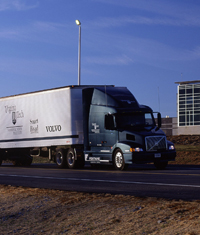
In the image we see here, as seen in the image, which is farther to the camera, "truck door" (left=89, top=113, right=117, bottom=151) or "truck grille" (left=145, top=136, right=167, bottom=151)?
"truck door" (left=89, top=113, right=117, bottom=151)

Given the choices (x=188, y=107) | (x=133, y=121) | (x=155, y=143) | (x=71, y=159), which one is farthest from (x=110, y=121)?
(x=188, y=107)

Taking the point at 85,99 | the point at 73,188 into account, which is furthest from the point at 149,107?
the point at 73,188

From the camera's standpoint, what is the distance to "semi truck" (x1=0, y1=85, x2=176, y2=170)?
21703 mm

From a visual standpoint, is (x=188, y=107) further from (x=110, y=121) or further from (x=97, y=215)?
(x=97, y=215)

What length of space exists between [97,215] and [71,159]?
622 inches

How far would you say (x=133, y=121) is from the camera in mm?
22312

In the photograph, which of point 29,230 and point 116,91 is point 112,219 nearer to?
point 29,230

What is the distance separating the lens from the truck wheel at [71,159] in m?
24.3

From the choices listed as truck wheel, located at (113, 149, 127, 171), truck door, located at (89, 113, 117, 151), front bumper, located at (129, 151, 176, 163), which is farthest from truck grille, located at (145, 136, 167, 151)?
truck door, located at (89, 113, 117, 151)

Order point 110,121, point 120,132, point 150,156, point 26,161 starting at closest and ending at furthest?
point 150,156, point 120,132, point 110,121, point 26,161

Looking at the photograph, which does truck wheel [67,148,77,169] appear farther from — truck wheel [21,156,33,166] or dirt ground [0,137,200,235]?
dirt ground [0,137,200,235]

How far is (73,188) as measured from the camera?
1384 centimetres

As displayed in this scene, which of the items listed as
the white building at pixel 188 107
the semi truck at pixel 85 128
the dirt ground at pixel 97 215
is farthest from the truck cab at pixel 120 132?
the white building at pixel 188 107

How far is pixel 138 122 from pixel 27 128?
7751 mm
